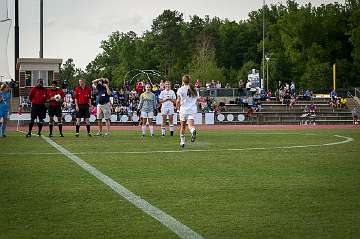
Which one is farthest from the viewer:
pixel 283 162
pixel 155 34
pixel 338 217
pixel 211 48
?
pixel 155 34

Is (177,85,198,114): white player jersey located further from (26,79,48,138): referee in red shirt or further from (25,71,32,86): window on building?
(25,71,32,86): window on building

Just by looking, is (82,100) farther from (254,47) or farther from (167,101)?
(254,47)

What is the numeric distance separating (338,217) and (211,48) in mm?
108704

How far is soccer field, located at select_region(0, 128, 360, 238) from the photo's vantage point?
6.82 m

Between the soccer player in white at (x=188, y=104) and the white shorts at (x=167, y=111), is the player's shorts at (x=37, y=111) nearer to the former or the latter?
the white shorts at (x=167, y=111)

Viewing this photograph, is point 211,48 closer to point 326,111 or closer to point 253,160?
point 326,111

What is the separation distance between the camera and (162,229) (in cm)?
677

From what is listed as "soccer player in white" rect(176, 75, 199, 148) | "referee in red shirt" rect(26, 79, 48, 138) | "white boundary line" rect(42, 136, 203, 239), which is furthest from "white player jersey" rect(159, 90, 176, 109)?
"white boundary line" rect(42, 136, 203, 239)

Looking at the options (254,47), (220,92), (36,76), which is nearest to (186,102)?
(220,92)

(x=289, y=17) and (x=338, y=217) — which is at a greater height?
(x=289, y=17)

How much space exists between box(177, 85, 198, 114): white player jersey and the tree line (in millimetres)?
68299

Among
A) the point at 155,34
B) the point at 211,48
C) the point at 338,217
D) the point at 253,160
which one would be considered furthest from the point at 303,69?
the point at 338,217

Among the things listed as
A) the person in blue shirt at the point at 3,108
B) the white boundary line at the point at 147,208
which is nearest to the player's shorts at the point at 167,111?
the person in blue shirt at the point at 3,108

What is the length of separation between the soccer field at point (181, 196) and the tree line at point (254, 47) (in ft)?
246
